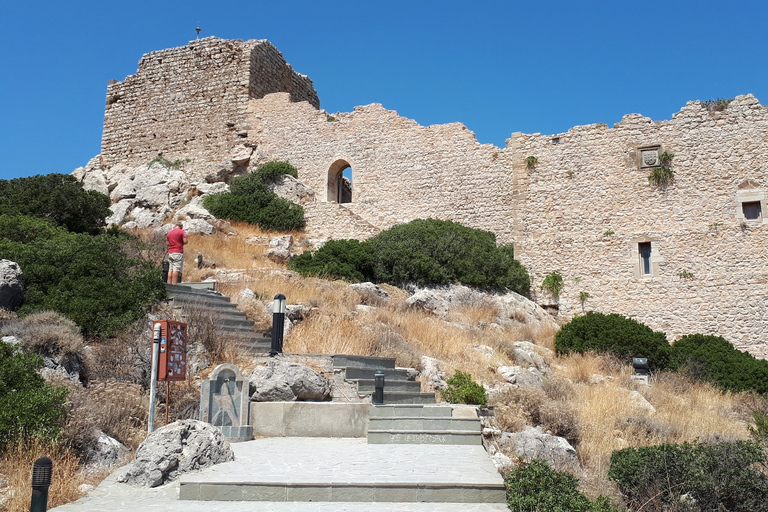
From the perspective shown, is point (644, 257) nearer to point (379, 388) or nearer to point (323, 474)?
point (379, 388)

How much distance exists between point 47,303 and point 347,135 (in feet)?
51.8

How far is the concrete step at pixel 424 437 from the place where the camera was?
8102 mm

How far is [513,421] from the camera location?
9.48 meters

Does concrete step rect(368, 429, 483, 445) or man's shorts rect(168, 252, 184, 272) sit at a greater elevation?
man's shorts rect(168, 252, 184, 272)

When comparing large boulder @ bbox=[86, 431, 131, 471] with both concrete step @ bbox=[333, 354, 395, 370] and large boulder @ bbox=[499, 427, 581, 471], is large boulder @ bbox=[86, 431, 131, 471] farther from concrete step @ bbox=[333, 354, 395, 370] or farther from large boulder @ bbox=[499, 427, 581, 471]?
large boulder @ bbox=[499, 427, 581, 471]

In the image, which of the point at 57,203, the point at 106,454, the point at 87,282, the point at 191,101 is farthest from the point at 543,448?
the point at 191,101

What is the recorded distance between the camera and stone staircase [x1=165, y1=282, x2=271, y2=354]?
34.4 feet

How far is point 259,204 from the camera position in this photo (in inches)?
907

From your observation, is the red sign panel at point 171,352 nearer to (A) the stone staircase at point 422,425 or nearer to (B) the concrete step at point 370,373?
(A) the stone staircase at point 422,425

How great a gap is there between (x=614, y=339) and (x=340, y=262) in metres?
7.17

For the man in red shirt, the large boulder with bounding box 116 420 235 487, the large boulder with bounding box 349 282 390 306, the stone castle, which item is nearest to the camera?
the large boulder with bounding box 116 420 235 487

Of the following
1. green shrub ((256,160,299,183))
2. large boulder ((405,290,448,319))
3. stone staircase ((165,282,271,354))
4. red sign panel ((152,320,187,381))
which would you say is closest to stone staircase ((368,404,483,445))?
red sign panel ((152,320,187,381))

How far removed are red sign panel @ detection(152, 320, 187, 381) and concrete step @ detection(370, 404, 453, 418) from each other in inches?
103

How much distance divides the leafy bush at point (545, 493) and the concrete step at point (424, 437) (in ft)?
6.29
